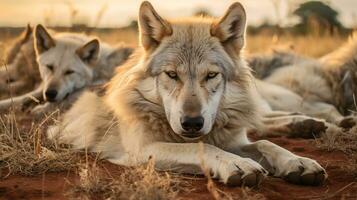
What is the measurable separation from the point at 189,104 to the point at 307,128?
2.46m

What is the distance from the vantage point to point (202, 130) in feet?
12.5

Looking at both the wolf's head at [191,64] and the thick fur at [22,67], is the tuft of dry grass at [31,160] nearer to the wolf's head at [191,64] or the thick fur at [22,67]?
the wolf's head at [191,64]

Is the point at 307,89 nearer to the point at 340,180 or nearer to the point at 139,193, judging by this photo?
the point at 340,180

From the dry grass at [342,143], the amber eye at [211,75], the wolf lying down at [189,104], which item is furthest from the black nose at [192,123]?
the dry grass at [342,143]

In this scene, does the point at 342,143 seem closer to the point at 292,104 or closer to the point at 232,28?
the point at 232,28

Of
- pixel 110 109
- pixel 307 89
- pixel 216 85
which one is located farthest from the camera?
pixel 307 89

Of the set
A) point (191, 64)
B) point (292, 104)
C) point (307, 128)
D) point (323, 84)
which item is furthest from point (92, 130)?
point (323, 84)

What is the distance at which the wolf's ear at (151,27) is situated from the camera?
4.37m

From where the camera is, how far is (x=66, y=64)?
8.24 metres

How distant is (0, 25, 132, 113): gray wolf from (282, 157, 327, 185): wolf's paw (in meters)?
4.57

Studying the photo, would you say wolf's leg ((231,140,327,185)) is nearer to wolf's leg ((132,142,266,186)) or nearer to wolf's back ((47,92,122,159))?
wolf's leg ((132,142,266,186))

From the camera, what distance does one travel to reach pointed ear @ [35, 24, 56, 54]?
8.19 meters

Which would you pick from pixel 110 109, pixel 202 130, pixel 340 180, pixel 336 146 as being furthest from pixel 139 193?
pixel 336 146

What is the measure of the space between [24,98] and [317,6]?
54.7 feet
